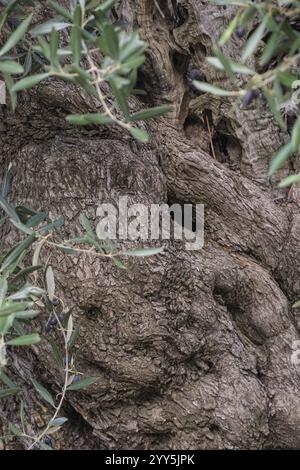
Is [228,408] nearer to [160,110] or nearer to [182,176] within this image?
[182,176]

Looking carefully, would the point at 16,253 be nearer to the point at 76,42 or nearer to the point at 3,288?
the point at 3,288

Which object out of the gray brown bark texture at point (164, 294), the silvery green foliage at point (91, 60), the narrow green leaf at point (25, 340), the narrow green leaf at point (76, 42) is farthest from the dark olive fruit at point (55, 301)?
the narrow green leaf at point (76, 42)

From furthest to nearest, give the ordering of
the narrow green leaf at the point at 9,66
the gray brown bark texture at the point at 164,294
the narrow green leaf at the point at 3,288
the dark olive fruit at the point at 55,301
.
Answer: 1. the gray brown bark texture at the point at 164,294
2. the dark olive fruit at the point at 55,301
3. the narrow green leaf at the point at 3,288
4. the narrow green leaf at the point at 9,66

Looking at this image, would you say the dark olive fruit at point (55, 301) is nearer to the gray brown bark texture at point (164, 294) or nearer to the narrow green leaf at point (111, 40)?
the gray brown bark texture at point (164, 294)

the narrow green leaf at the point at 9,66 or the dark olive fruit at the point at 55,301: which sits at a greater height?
the narrow green leaf at the point at 9,66

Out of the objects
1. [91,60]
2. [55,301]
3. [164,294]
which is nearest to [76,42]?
[91,60]

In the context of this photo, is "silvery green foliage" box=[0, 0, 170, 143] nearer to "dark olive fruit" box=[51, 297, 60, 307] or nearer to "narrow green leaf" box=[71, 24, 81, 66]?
"narrow green leaf" box=[71, 24, 81, 66]
